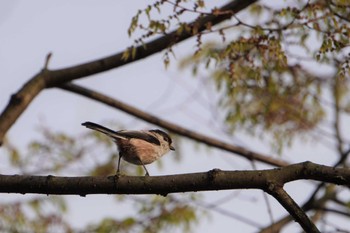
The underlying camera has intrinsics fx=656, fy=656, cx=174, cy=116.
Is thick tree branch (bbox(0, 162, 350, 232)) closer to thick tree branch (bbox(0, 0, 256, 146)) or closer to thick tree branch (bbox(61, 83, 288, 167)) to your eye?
thick tree branch (bbox(0, 0, 256, 146))

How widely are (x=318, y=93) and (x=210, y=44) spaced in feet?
5.54

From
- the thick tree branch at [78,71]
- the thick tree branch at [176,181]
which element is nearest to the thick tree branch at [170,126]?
the thick tree branch at [78,71]

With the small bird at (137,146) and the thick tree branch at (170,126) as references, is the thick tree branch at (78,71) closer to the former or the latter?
the thick tree branch at (170,126)

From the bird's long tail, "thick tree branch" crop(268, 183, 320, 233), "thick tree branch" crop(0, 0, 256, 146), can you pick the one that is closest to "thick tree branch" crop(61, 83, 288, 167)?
"thick tree branch" crop(0, 0, 256, 146)

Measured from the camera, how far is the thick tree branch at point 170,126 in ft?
25.0

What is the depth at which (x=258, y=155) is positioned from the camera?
806 cm

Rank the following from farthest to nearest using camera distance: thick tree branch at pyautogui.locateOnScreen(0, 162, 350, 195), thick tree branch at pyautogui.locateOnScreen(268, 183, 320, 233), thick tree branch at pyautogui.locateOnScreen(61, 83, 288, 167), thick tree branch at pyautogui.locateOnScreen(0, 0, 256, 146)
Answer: thick tree branch at pyautogui.locateOnScreen(61, 83, 288, 167) < thick tree branch at pyautogui.locateOnScreen(0, 0, 256, 146) < thick tree branch at pyautogui.locateOnScreen(0, 162, 350, 195) < thick tree branch at pyautogui.locateOnScreen(268, 183, 320, 233)

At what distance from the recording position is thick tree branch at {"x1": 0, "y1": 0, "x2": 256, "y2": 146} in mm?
6702

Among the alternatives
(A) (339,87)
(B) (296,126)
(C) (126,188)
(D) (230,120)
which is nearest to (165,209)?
(D) (230,120)

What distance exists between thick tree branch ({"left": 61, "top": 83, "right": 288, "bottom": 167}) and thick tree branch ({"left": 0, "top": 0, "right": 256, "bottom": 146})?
1.00ft

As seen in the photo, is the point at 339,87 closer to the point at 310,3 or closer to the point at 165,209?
the point at 165,209

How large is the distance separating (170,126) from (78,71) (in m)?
1.42

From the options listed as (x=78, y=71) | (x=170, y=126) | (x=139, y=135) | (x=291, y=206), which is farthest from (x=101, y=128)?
(x=170, y=126)

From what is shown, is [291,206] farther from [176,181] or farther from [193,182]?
[176,181]
